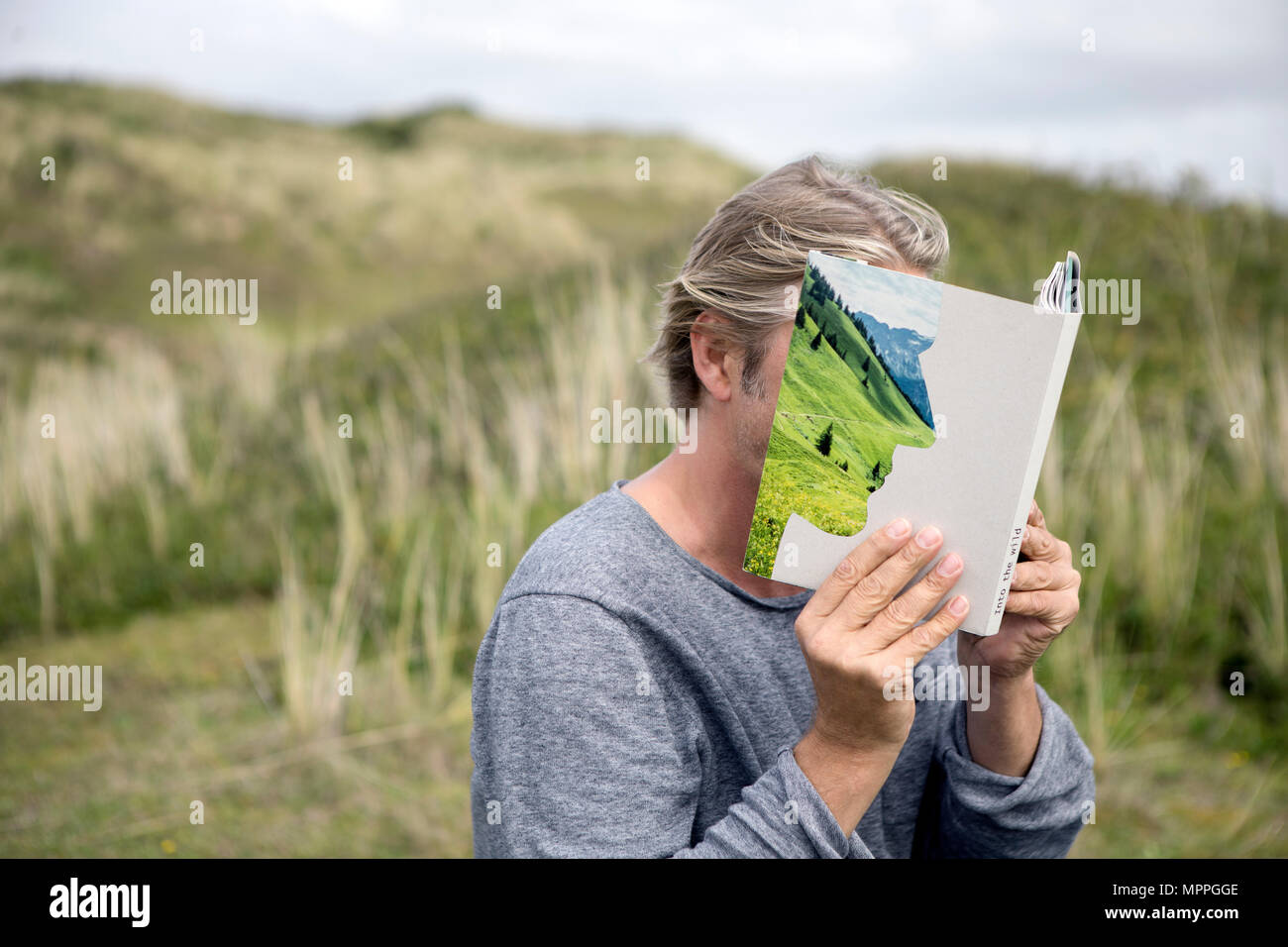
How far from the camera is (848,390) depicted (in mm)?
1448

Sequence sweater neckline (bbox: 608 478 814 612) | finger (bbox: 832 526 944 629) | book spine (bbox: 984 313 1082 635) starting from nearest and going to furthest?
book spine (bbox: 984 313 1082 635), finger (bbox: 832 526 944 629), sweater neckline (bbox: 608 478 814 612)

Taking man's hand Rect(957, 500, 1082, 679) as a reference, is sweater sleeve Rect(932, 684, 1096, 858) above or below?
below

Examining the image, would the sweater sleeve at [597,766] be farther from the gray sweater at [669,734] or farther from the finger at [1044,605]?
the finger at [1044,605]

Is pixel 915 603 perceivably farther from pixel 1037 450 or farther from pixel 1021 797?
pixel 1021 797

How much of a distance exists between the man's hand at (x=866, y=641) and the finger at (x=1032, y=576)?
0.22m

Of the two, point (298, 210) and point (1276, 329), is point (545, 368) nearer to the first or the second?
point (1276, 329)

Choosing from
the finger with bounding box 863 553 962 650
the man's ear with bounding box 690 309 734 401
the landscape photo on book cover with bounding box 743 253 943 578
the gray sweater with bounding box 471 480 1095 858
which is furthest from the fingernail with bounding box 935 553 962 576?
the man's ear with bounding box 690 309 734 401

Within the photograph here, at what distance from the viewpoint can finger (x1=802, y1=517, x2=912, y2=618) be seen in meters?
1.41

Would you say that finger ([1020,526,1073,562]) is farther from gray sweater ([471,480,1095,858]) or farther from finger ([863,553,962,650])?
gray sweater ([471,480,1095,858])

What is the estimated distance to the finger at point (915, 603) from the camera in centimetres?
139

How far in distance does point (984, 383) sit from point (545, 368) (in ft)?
22.3

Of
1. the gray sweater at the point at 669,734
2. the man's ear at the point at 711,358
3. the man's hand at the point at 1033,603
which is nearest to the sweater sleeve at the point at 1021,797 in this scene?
the gray sweater at the point at 669,734

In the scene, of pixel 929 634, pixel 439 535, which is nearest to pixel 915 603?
Answer: pixel 929 634

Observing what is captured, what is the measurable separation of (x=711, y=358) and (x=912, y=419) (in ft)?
1.45
